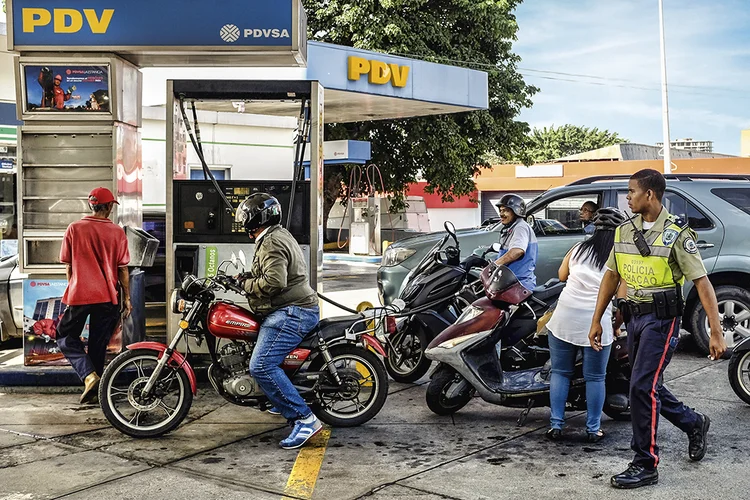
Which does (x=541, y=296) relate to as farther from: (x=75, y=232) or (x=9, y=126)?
(x=9, y=126)

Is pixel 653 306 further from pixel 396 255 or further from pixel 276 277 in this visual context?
pixel 396 255

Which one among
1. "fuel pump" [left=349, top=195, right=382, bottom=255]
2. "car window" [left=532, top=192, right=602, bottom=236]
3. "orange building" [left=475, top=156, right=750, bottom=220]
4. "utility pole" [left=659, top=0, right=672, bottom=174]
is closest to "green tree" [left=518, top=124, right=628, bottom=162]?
"orange building" [left=475, top=156, right=750, bottom=220]

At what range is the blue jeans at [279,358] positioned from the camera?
591 cm

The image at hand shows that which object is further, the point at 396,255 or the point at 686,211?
the point at 396,255

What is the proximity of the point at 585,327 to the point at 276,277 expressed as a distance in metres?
2.09

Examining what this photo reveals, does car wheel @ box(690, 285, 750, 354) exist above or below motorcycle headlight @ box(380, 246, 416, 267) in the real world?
below

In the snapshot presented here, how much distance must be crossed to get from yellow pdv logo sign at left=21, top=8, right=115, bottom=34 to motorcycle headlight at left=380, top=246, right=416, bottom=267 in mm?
4298

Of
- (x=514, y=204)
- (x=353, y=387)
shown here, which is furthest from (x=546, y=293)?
(x=353, y=387)

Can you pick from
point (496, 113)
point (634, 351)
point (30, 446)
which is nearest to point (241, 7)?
point (30, 446)

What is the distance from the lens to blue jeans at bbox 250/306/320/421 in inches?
233

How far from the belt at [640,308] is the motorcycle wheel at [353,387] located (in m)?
1.90

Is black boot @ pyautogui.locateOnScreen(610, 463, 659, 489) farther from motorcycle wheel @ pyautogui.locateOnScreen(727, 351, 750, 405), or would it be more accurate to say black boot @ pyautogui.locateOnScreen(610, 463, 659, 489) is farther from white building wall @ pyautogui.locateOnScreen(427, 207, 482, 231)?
white building wall @ pyautogui.locateOnScreen(427, 207, 482, 231)

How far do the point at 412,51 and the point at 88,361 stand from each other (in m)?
19.5

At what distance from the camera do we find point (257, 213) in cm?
598
